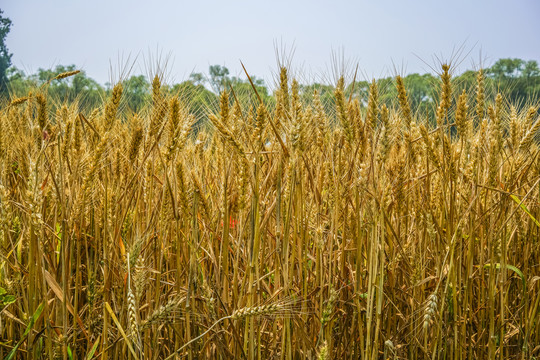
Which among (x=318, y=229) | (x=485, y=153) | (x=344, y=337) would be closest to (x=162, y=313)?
(x=318, y=229)

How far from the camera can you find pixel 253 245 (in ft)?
4.49

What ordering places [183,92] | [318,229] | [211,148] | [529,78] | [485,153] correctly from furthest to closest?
[529,78], [211,148], [485,153], [183,92], [318,229]

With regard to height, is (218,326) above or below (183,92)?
below

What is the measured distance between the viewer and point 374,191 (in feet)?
4.51

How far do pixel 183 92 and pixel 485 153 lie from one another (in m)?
1.49

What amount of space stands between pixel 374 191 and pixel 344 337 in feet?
2.61

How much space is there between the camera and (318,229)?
5.02 feet

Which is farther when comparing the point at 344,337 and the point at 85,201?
the point at 344,337

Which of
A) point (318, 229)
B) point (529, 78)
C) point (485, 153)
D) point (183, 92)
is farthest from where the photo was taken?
point (529, 78)

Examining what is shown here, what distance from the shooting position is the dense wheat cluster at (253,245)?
1361 millimetres

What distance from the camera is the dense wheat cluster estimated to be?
1.36 metres

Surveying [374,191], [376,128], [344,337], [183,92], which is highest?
[183,92]

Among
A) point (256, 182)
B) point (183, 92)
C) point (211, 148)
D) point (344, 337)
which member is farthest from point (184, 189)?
point (211, 148)

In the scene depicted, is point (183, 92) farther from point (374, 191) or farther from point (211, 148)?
point (211, 148)
